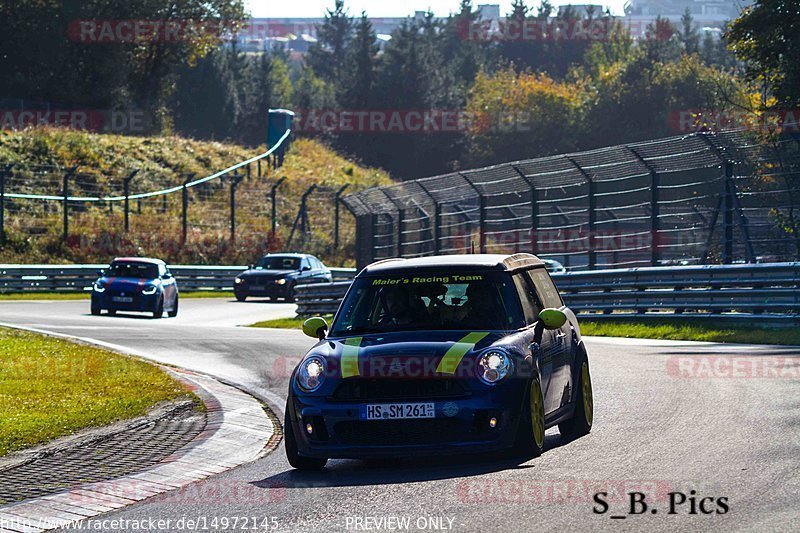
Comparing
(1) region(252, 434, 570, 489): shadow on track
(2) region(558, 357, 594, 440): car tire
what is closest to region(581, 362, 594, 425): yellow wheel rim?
(2) region(558, 357, 594, 440): car tire

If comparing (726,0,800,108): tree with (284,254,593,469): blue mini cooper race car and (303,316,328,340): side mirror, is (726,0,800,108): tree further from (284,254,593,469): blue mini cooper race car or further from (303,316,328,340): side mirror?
(303,316,328,340): side mirror

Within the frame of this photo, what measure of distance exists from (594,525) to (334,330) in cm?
360

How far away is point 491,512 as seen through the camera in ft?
23.6

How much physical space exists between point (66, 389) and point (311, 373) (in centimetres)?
538

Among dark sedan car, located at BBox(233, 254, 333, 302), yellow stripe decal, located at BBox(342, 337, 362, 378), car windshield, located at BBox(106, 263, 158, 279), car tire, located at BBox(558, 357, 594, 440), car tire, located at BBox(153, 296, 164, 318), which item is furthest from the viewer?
dark sedan car, located at BBox(233, 254, 333, 302)

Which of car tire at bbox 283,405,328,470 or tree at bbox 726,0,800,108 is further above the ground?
tree at bbox 726,0,800,108

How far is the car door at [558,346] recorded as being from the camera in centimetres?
1000

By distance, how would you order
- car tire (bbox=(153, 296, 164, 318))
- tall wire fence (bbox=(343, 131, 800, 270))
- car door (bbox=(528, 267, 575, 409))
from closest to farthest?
car door (bbox=(528, 267, 575, 409)) < tall wire fence (bbox=(343, 131, 800, 270)) < car tire (bbox=(153, 296, 164, 318))

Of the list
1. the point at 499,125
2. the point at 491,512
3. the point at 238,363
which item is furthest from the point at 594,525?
the point at 499,125

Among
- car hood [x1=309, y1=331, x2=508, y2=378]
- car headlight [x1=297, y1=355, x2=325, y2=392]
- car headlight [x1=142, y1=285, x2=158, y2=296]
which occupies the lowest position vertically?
car headlight [x1=142, y1=285, x2=158, y2=296]

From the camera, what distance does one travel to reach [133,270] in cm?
3148

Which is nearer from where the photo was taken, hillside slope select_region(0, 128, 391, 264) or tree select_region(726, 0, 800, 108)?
tree select_region(726, 0, 800, 108)

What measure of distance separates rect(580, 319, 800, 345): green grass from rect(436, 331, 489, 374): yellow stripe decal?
1099 centimetres

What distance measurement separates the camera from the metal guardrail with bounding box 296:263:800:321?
20.9 m
